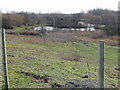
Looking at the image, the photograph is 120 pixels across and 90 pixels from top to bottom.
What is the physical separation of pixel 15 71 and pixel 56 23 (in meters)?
37.2

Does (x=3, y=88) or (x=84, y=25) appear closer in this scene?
(x=3, y=88)

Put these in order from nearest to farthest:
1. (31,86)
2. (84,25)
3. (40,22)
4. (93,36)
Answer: (31,86) → (93,36) → (40,22) → (84,25)

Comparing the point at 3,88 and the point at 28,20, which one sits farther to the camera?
the point at 28,20

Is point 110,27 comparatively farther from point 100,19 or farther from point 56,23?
point 56,23

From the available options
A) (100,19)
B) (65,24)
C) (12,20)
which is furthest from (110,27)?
(12,20)

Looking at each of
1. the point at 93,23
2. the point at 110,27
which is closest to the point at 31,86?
the point at 110,27

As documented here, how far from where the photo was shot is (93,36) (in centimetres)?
2717

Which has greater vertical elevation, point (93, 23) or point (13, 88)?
point (93, 23)

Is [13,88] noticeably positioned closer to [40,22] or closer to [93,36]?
[93,36]

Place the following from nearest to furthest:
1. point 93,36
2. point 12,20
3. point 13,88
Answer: point 13,88 → point 93,36 → point 12,20

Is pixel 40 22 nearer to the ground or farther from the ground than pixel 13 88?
farther from the ground

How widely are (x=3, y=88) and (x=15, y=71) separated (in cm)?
180

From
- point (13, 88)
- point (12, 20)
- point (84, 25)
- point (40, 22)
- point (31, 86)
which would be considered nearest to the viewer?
point (13, 88)

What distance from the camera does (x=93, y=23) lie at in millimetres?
42344
